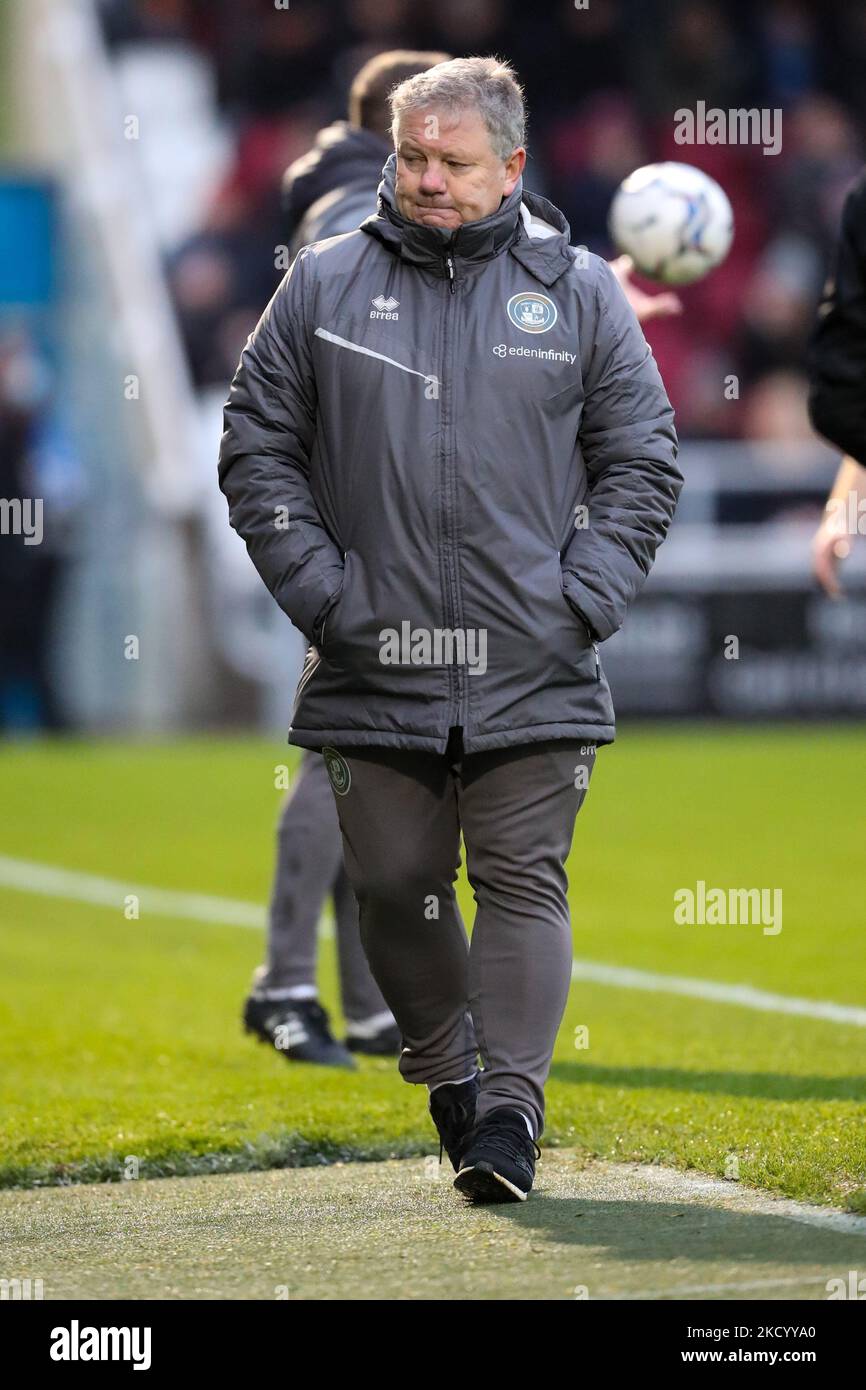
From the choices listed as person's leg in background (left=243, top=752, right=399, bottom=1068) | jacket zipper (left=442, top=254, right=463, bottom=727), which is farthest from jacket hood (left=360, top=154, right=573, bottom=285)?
person's leg in background (left=243, top=752, right=399, bottom=1068)

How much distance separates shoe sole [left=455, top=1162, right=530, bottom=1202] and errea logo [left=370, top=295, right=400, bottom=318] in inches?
65.5

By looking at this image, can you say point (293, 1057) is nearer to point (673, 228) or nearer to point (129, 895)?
point (673, 228)

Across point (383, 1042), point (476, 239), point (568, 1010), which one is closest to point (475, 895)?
point (476, 239)

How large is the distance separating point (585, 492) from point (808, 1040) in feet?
7.67

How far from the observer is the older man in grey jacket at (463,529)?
4434 millimetres

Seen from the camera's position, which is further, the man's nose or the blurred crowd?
→ the blurred crowd

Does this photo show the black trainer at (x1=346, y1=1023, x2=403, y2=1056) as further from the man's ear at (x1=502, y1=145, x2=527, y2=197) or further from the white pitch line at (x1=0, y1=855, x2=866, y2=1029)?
the man's ear at (x1=502, y1=145, x2=527, y2=197)

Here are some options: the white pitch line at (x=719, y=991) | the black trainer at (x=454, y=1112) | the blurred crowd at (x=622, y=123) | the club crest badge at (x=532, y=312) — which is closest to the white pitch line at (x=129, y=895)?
the white pitch line at (x=719, y=991)

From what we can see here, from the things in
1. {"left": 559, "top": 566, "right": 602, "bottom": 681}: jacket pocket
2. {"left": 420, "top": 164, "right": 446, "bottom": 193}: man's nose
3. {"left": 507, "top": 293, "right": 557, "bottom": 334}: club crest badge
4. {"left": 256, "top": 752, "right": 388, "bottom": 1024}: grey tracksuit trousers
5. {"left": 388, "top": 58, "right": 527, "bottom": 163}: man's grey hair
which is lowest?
{"left": 256, "top": 752, "right": 388, "bottom": 1024}: grey tracksuit trousers

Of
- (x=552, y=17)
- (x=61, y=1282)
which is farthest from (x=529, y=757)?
(x=552, y=17)

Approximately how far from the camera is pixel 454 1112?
471 cm

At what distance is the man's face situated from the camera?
447 centimetres

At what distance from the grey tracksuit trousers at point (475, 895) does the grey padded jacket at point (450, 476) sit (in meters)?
0.12

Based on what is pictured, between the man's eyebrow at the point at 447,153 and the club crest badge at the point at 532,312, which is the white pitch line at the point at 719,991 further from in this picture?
Answer: the man's eyebrow at the point at 447,153
